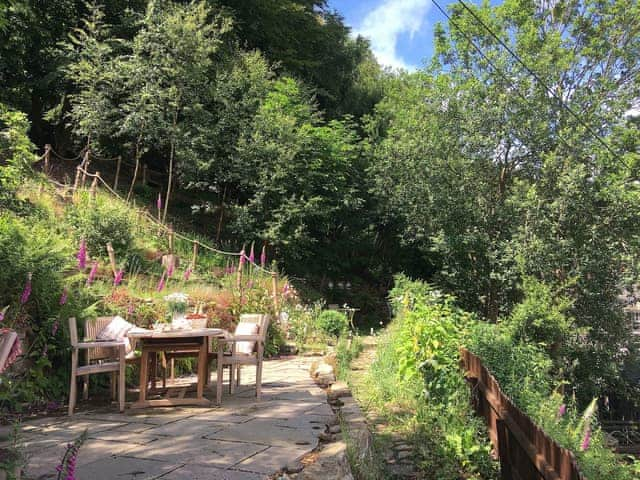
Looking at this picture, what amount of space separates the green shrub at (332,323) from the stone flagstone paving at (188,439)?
14.9 feet

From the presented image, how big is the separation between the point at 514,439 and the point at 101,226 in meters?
8.12

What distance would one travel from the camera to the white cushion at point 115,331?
14.7ft

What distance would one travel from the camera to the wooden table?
3.97 meters

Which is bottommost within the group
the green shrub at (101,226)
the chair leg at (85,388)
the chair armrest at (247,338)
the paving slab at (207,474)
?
the chair leg at (85,388)

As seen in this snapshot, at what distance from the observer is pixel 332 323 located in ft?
30.4

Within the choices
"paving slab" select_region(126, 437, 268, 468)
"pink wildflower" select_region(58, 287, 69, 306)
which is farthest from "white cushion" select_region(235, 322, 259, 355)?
"paving slab" select_region(126, 437, 268, 468)

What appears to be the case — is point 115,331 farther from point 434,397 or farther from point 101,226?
point 101,226

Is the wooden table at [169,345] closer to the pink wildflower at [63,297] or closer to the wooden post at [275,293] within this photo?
the pink wildflower at [63,297]

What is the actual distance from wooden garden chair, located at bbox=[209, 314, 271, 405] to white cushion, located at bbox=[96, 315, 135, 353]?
774 millimetres

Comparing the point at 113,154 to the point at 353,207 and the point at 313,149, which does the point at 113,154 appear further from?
the point at 353,207

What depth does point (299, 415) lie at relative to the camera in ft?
12.5

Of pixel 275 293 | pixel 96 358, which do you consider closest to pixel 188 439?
pixel 96 358

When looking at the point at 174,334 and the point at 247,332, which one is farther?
the point at 247,332

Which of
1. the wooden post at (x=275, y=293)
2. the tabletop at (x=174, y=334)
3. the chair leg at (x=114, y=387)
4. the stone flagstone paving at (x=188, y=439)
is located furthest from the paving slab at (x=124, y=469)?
the wooden post at (x=275, y=293)
